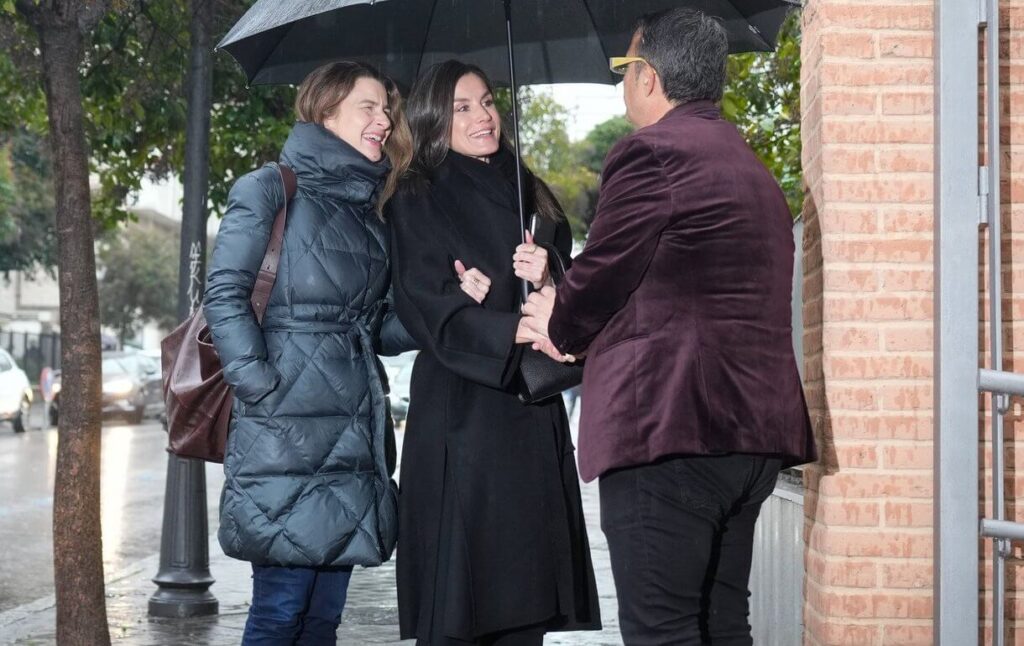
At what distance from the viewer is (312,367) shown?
181 inches

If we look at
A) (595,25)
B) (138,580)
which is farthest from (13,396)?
(595,25)

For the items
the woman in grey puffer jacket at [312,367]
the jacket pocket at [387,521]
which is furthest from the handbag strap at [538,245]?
the jacket pocket at [387,521]

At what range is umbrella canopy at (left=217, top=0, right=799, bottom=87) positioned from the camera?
5.43m

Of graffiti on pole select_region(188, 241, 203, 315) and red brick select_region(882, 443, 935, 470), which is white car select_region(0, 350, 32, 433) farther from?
red brick select_region(882, 443, 935, 470)

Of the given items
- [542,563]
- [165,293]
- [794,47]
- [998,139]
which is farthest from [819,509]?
[165,293]

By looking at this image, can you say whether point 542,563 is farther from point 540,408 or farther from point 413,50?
point 413,50

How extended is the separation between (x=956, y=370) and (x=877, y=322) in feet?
1.24

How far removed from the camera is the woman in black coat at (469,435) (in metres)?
4.57

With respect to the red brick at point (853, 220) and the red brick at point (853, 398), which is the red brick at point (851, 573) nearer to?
the red brick at point (853, 398)

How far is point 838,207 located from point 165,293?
177 feet

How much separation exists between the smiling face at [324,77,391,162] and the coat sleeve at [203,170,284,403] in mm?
323

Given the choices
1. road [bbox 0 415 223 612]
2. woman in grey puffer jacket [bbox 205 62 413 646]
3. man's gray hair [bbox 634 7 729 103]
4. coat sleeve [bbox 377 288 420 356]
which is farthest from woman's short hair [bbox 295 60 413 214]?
road [bbox 0 415 223 612]

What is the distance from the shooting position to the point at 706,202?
3602mm

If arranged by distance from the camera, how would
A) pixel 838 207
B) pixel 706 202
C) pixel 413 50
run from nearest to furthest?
pixel 706 202 → pixel 838 207 → pixel 413 50
